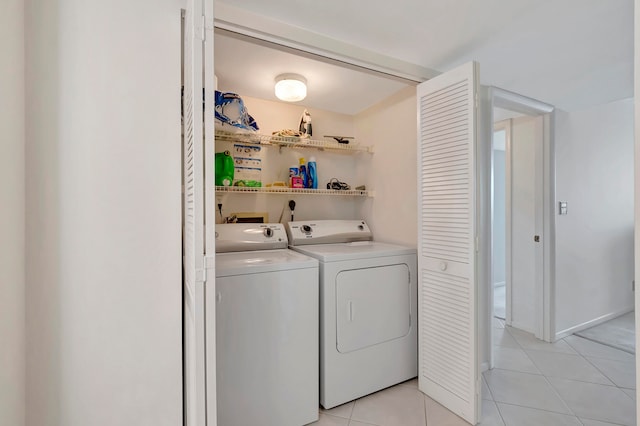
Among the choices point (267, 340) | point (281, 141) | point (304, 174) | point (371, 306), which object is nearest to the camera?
point (267, 340)

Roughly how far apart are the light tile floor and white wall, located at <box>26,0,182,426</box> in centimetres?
108

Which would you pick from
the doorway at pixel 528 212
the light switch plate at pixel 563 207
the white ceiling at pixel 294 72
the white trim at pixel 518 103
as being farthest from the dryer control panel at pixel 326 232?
the light switch plate at pixel 563 207

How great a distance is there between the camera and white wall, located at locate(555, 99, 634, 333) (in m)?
2.92

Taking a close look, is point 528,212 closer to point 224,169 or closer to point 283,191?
Result: point 283,191

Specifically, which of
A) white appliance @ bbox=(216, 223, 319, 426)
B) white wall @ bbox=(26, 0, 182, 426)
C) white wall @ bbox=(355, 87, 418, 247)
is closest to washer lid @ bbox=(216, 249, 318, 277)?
white appliance @ bbox=(216, 223, 319, 426)

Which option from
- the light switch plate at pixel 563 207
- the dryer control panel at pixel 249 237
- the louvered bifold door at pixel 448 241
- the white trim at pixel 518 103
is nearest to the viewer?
the louvered bifold door at pixel 448 241

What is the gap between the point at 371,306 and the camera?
1.94 meters

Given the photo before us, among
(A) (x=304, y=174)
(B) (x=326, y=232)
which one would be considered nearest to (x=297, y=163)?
(A) (x=304, y=174)

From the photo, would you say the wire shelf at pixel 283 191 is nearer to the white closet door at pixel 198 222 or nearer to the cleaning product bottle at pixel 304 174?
the cleaning product bottle at pixel 304 174

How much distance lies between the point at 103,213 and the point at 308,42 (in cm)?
131

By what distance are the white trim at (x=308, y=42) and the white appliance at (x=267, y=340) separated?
1.19 metres

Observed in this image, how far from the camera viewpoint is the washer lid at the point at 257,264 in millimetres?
1513

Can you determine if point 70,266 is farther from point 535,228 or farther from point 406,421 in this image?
point 535,228

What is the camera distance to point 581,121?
307cm
